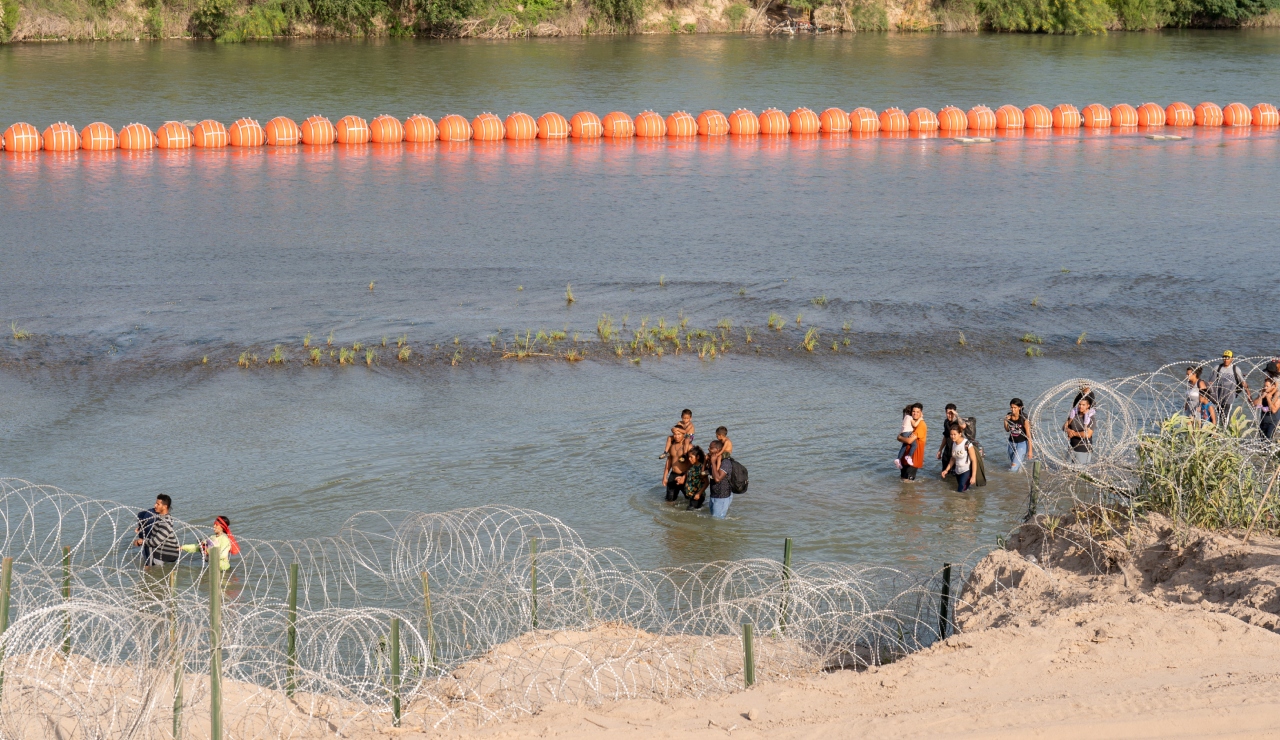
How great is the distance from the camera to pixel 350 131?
41.4 meters

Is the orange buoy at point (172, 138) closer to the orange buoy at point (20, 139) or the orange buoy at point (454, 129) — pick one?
the orange buoy at point (20, 139)

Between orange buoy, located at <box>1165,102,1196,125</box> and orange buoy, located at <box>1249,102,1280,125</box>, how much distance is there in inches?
90.6

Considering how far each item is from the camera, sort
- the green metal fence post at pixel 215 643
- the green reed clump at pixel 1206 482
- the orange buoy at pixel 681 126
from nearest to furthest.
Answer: the green metal fence post at pixel 215 643
the green reed clump at pixel 1206 482
the orange buoy at pixel 681 126

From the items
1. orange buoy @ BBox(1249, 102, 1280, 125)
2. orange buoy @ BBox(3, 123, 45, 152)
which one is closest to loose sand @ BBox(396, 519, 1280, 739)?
orange buoy @ BBox(3, 123, 45, 152)

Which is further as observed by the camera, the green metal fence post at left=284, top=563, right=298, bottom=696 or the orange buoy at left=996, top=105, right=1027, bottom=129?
the orange buoy at left=996, top=105, right=1027, bottom=129

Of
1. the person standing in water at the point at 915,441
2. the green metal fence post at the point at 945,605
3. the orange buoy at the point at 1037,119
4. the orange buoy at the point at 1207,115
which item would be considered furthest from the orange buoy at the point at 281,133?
the green metal fence post at the point at 945,605

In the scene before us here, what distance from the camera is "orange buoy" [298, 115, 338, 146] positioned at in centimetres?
4097

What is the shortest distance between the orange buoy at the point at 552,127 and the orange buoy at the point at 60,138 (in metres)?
14.4

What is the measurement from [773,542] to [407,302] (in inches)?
488

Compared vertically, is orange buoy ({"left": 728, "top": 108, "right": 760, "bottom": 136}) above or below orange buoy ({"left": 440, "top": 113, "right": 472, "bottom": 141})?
above

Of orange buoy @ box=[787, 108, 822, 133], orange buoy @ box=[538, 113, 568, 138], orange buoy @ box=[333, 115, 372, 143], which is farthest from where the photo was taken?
orange buoy @ box=[787, 108, 822, 133]

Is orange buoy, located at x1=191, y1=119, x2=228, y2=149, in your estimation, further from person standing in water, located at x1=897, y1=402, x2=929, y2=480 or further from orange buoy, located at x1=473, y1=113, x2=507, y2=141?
person standing in water, located at x1=897, y1=402, x2=929, y2=480

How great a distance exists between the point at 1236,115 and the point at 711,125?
2012 centimetres

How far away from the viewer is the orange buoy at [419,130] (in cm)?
4238
